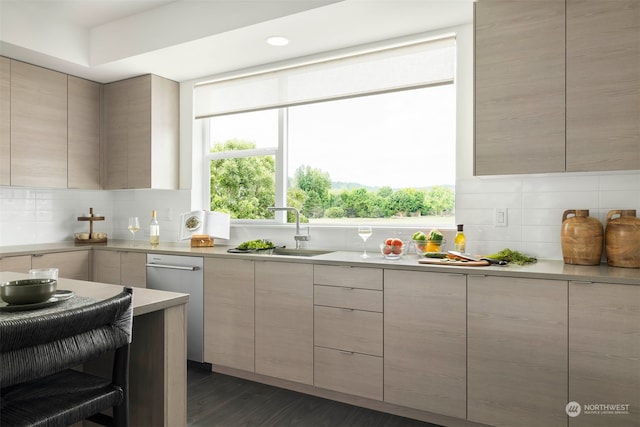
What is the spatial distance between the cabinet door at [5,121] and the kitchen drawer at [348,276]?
261 cm

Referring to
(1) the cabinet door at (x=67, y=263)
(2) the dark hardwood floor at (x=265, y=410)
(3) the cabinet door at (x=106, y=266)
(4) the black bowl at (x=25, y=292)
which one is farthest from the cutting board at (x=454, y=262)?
(1) the cabinet door at (x=67, y=263)

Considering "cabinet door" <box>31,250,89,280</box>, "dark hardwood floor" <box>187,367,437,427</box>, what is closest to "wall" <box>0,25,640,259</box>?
"cabinet door" <box>31,250,89,280</box>

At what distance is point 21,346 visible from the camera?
1024mm

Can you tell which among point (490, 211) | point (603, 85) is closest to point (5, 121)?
point (490, 211)

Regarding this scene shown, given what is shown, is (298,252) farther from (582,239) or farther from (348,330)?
(582,239)

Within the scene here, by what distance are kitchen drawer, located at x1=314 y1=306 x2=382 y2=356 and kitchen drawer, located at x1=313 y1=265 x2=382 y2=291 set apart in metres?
0.16

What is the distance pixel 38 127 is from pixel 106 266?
1.28 metres

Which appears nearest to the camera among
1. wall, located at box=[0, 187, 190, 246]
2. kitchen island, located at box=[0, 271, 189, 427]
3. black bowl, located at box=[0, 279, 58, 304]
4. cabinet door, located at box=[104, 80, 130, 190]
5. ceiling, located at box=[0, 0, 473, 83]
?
black bowl, located at box=[0, 279, 58, 304]

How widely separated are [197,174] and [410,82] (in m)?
2.12

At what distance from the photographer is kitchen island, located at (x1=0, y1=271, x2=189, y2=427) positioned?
5.42 ft

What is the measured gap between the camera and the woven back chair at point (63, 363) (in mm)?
1021

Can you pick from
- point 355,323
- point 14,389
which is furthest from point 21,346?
point 355,323

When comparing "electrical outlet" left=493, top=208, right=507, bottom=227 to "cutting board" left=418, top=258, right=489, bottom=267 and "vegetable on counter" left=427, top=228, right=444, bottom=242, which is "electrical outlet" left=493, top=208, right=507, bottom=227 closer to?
"vegetable on counter" left=427, top=228, right=444, bottom=242

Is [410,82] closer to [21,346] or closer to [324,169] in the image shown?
[324,169]
